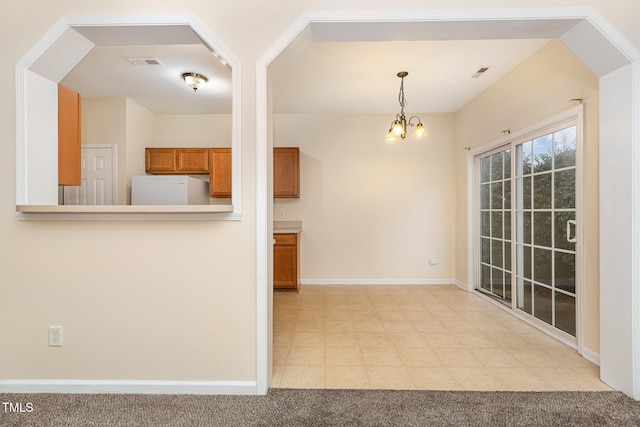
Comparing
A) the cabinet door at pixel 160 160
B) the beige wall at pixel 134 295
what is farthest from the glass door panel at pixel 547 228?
the cabinet door at pixel 160 160

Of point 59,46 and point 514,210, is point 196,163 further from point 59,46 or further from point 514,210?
point 514,210

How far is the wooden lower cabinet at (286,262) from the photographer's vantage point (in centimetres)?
425

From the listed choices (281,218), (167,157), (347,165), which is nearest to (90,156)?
(167,157)

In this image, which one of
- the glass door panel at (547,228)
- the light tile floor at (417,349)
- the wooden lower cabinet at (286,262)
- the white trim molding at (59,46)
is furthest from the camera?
the wooden lower cabinet at (286,262)

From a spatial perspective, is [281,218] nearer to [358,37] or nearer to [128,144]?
[128,144]

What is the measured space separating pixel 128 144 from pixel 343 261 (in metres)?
3.49

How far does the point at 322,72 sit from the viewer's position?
329 centimetres

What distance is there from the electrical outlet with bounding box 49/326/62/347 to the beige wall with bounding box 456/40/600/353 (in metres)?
3.65

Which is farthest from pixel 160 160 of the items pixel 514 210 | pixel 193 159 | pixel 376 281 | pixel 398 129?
pixel 514 210

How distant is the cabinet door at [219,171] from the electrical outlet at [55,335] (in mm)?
2818

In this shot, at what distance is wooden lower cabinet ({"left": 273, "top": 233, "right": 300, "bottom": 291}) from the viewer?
167 inches

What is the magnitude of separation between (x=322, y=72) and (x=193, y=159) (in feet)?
7.91

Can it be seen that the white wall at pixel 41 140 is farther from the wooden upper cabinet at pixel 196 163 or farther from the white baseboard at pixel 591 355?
the white baseboard at pixel 591 355

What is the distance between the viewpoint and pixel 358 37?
191 centimetres
